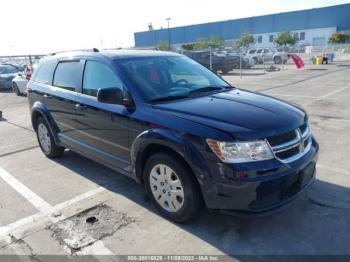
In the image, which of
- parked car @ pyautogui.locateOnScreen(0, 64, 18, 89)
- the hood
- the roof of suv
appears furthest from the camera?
parked car @ pyautogui.locateOnScreen(0, 64, 18, 89)

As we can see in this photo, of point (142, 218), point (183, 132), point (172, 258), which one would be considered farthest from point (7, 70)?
point (172, 258)

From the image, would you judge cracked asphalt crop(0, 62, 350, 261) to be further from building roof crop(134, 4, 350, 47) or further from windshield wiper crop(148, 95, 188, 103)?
building roof crop(134, 4, 350, 47)

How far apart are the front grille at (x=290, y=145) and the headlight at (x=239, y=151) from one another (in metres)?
0.14

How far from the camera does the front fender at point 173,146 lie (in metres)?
2.89

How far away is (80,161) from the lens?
5395 millimetres

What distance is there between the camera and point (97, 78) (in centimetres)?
410

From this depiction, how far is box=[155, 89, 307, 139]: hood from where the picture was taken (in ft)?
9.39

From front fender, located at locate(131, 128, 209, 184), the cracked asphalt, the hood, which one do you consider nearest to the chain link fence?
the cracked asphalt

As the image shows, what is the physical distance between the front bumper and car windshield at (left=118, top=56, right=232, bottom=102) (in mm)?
1199

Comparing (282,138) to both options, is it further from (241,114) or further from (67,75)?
(67,75)

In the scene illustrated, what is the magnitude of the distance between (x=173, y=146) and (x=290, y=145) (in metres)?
1.12

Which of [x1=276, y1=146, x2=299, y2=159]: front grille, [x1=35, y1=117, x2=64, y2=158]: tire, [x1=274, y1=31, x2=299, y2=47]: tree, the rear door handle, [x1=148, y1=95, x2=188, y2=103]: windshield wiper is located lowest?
[x1=35, y1=117, x2=64, y2=158]: tire

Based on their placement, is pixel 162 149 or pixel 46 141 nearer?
pixel 162 149

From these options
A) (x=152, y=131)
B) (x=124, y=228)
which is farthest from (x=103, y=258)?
(x=152, y=131)
